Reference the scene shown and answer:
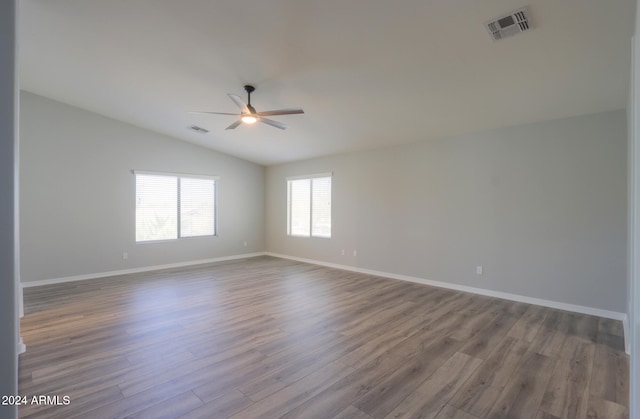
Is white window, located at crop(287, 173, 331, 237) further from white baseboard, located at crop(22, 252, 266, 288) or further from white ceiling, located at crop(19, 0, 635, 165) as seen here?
white ceiling, located at crop(19, 0, 635, 165)

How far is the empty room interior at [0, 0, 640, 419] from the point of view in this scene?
7.07 ft

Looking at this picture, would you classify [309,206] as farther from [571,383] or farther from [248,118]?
[571,383]

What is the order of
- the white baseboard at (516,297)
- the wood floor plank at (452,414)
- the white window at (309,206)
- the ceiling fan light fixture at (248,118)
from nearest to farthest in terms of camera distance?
the wood floor plank at (452,414) < the white baseboard at (516,297) < the ceiling fan light fixture at (248,118) < the white window at (309,206)

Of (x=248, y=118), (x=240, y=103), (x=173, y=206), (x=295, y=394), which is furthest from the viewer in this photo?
(x=173, y=206)

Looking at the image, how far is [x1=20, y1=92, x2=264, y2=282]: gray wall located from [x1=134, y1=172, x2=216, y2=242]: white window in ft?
0.57

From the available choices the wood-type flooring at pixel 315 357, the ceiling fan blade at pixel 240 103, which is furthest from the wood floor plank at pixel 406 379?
the ceiling fan blade at pixel 240 103

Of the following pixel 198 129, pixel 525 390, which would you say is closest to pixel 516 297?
pixel 525 390

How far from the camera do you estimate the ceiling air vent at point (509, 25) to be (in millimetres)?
2281

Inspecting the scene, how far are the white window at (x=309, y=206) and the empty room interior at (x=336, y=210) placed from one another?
205mm

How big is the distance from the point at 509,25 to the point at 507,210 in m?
2.80

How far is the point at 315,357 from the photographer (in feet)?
8.72

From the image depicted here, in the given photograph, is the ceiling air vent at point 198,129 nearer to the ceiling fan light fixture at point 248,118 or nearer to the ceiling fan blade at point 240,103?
the ceiling fan light fixture at point 248,118

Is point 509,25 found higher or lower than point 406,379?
higher

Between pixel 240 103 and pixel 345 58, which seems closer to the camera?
pixel 345 58
